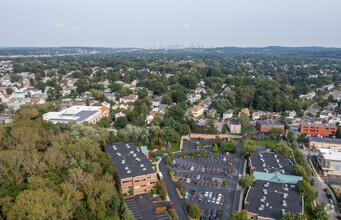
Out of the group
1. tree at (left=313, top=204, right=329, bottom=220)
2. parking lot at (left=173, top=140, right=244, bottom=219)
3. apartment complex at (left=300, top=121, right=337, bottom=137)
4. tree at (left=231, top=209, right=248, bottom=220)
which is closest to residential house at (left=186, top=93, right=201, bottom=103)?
parking lot at (left=173, top=140, right=244, bottom=219)

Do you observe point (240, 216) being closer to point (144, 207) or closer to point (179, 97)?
point (144, 207)

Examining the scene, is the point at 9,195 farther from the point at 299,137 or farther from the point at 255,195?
the point at 299,137

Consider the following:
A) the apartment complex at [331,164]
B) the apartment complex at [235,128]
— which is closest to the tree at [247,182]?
the apartment complex at [331,164]

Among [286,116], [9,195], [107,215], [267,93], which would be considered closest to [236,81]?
[267,93]

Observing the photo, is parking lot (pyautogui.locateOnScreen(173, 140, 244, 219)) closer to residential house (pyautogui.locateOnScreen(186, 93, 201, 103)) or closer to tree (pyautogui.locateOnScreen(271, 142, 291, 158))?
tree (pyautogui.locateOnScreen(271, 142, 291, 158))

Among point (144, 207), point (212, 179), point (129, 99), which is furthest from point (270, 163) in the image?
point (129, 99)

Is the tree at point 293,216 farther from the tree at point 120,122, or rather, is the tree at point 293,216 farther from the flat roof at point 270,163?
the tree at point 120,122
